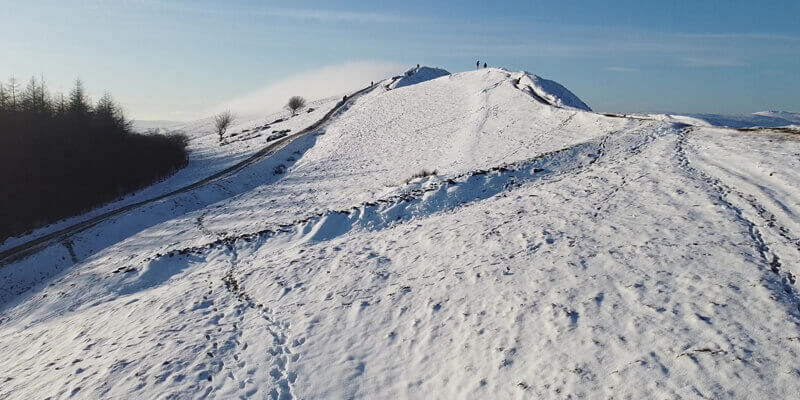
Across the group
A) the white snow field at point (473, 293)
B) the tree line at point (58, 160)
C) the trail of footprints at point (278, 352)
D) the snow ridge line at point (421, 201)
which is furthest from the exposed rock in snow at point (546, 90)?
the tree line at point (58, 160)

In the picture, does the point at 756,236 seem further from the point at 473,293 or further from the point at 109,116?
the point at 109,116

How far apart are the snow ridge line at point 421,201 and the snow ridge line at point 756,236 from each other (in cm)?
507

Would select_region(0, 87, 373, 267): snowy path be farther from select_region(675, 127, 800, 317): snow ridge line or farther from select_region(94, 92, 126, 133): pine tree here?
select_region(675, 127, 800, 317): snow ridge line

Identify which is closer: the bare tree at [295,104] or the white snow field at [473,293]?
the white snow field at [473,293]

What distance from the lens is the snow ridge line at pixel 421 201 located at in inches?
770

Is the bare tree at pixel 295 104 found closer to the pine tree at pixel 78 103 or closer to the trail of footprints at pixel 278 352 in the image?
the pine tree at pixel 78 103

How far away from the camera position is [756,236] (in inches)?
470

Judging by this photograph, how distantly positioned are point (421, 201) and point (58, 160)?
39766 millimetres

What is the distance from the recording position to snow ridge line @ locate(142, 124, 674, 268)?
19.5m

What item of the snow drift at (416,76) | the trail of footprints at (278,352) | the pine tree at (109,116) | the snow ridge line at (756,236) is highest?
the snow drift at (416,76)

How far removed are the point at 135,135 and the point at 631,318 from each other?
66593 millimetres

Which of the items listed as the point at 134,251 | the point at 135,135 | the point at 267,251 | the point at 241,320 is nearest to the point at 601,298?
the point at 241,320

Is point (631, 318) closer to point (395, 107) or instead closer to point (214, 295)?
point (214, 295)

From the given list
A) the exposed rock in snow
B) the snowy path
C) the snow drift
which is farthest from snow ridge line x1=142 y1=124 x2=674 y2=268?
the snow drift
